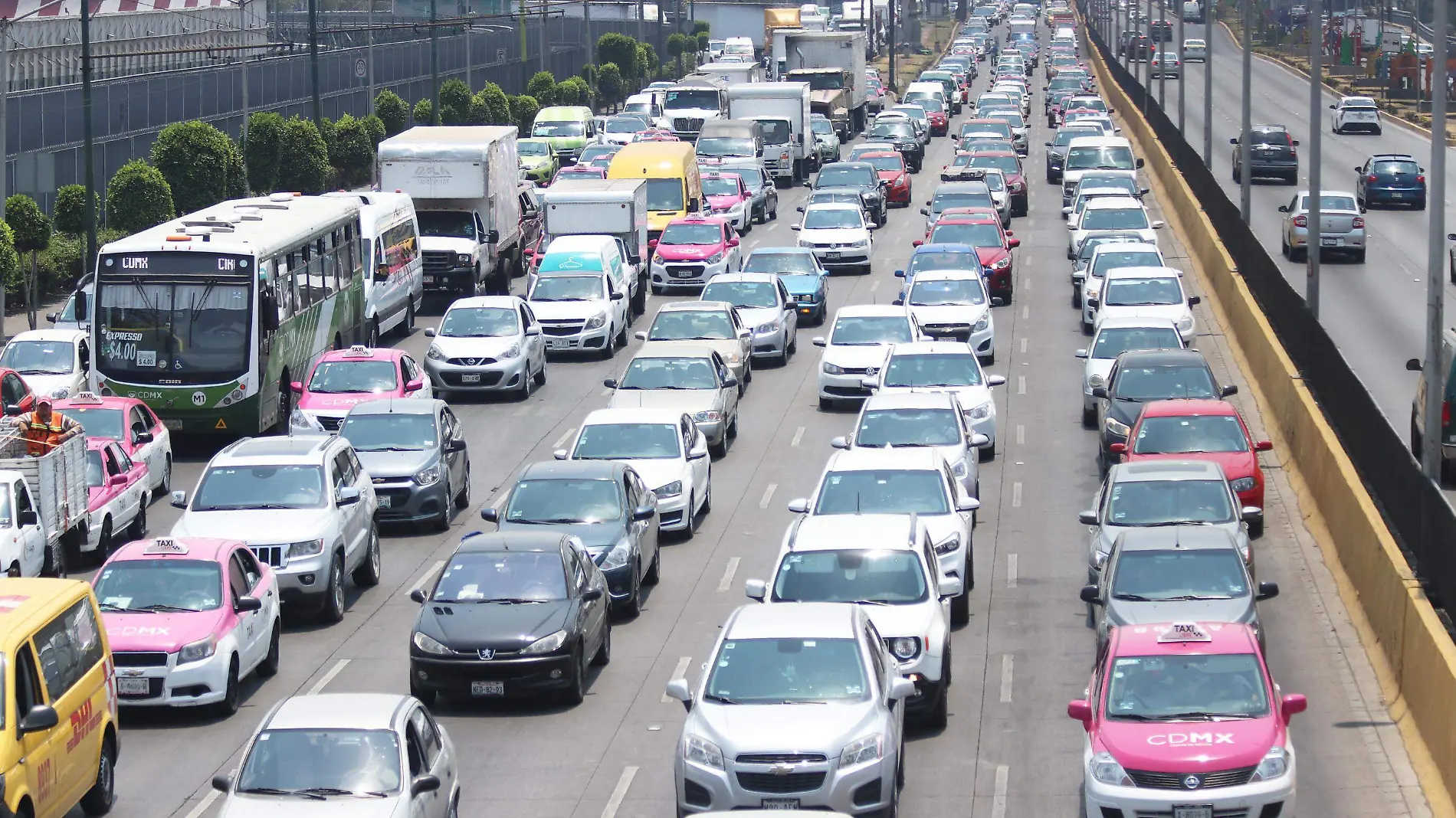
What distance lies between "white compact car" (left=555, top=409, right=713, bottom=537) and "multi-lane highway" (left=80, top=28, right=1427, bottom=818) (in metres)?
0.46

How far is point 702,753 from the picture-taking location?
14578 millimetres

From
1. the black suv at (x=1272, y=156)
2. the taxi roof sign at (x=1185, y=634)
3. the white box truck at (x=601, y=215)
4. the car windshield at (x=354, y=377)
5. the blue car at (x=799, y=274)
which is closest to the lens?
the taxi roof sign at (x=1185, y=634)

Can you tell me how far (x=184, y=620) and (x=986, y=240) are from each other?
92.7 ft

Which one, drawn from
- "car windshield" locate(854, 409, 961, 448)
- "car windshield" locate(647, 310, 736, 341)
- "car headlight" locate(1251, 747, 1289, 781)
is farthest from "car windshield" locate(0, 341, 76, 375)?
"car headlight" locate(1251, 747, 1289, 781)

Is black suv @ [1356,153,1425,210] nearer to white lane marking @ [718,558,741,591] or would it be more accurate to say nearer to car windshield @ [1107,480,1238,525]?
white lane marking @ [718,558,741,591]

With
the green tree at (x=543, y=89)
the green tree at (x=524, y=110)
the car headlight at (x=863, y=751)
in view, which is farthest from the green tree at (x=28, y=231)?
the green tree at (x=543, y=89)

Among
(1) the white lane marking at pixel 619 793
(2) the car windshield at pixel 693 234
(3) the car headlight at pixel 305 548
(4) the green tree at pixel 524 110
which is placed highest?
(4) the green tree at pixel 524 110

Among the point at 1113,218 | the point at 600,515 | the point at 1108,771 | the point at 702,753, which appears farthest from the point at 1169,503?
the point at 1113,218

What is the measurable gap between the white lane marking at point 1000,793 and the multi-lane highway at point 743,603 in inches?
0.8

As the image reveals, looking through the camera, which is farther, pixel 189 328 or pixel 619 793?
pixel 189 328

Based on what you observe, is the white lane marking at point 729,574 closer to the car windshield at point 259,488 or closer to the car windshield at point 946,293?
the car windshield at point 259,488

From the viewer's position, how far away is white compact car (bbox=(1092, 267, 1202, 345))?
1431 inches

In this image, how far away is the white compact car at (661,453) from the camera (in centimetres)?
2561

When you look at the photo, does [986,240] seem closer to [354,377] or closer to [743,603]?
[354,377]
